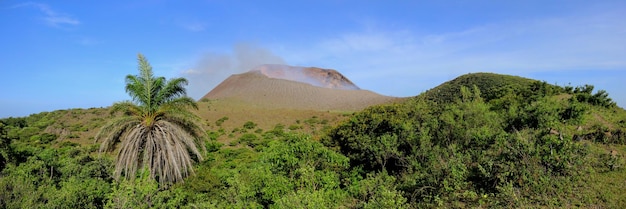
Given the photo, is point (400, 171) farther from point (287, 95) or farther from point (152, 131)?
point (287, 95)

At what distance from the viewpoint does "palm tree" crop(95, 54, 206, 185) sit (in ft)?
48.3

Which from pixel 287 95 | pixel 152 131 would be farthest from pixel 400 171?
pixel 287 95

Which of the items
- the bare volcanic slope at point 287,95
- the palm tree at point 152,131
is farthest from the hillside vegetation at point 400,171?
the bare volcanic slope at point 287,95

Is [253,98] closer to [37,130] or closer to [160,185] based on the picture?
[37,130]

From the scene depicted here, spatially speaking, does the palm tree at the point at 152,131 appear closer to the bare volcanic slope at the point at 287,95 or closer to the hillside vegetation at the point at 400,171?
the hillside vegetation at the point at 400,171

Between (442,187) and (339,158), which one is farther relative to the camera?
(339,158)

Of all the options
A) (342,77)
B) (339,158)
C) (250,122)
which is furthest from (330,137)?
(342,77)

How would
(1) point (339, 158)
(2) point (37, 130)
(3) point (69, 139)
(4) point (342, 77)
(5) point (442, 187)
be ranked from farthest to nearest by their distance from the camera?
(4) point (342, 77) < (2) point (37, 130) < (3) point (69, 139) < (1) point (339, 158) < (5) point (442, 187)

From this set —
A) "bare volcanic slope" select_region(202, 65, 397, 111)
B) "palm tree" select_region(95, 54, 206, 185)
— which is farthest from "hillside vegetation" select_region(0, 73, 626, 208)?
"bare volcanic slope" select_region(202, 65, 397, 111)

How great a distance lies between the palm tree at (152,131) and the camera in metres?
14.7

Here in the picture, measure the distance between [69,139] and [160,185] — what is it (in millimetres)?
33665

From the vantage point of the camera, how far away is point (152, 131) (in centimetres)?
1516

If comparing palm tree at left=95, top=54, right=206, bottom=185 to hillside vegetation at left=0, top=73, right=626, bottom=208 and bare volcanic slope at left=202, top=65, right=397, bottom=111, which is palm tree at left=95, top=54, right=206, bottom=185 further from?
bare volcanic slope at left=202, top=65, right=397, bottom=111

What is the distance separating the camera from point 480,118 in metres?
21.0
